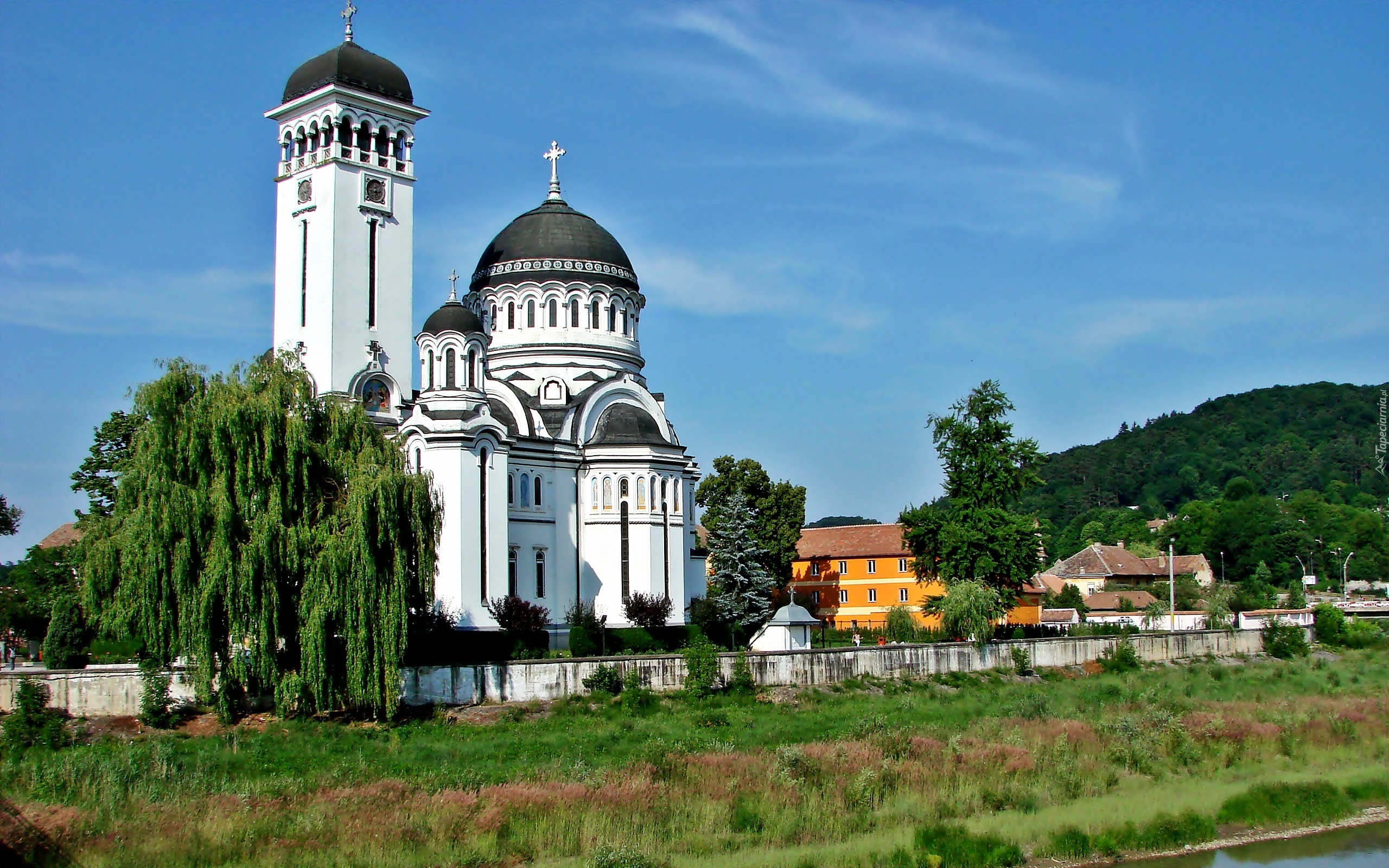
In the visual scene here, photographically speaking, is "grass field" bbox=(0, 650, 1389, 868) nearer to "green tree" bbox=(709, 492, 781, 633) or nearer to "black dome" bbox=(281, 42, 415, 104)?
"green tree" bbox=(709, 492, 781, 633)

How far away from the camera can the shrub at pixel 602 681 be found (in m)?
31.4

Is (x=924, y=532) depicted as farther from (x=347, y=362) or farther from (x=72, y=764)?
(x=72, y=764)

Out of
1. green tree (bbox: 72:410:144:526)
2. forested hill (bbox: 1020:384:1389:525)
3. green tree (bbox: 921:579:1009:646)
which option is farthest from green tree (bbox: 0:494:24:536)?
forested hill (bbox: 1020:384:1389:525)

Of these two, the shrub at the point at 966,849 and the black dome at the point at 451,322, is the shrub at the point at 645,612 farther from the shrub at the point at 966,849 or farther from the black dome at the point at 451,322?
the shrub at the point at 966,849

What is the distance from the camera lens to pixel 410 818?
1995 cm

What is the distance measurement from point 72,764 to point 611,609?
73.2ft

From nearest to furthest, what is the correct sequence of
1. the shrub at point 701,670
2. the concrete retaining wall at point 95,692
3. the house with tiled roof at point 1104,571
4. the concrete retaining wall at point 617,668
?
the concrete retaining wall at point 95,692 → the concrete retaining wall at point 617,668 → the shrub at point 701,670 → the house with tiled roof at point 1104,571

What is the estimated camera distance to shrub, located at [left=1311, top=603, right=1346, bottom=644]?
51.3 m

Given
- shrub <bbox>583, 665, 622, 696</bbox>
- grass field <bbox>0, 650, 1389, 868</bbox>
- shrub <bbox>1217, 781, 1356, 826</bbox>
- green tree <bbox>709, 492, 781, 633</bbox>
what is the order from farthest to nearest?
green tree <bbox>709, 492, 781, 633</bbox> → shrub <bbox>583, 665, 622, 696</bbox> → shrub <bbox>1217, 781, 1356, 826</bbox> → grass field <bbox>0, 650, 1389, 868</bbox>

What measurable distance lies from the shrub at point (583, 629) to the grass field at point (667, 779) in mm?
7290

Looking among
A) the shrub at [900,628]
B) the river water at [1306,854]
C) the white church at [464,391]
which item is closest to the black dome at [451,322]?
the white church at [464,391]

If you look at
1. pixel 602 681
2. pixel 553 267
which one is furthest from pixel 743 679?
pixel 553 267

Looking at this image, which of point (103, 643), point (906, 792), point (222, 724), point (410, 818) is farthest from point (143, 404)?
point (906, 792)

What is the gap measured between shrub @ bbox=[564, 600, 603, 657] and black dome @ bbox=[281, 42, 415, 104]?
17143mm
